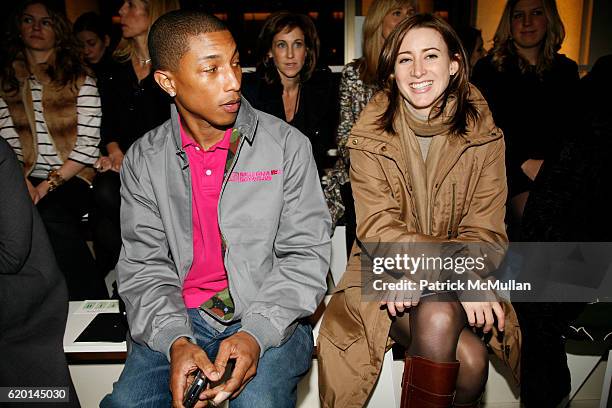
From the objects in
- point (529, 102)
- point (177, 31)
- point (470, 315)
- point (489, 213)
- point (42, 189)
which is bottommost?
point (470, 315)

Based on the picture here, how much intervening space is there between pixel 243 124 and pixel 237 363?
2.24 feet

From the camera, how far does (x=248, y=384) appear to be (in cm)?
139

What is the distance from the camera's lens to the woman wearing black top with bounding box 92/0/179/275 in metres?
2.58

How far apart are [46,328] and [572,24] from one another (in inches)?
175

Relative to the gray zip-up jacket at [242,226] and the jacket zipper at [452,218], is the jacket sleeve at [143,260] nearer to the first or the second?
the gray zip-up jacket at [242,226]

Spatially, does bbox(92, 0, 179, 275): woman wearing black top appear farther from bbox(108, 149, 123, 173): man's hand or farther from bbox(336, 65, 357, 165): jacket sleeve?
bbox(336, 65, 357, 165): jacket sleeve

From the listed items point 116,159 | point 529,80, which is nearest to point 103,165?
point 116,159

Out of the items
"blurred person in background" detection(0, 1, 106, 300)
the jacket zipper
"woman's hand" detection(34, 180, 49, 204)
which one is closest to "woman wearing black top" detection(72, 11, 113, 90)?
"blurred person in background" detection(0, 1, 106, 300)

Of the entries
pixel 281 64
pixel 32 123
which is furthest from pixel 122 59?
pixel 281 64

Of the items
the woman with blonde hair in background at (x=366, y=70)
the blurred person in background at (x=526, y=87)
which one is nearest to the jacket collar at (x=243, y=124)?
the woman with blonde hair in background at (x=366, y=70)

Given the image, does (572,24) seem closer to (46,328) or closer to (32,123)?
(32,123)

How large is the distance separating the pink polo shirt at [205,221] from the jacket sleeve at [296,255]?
183mm

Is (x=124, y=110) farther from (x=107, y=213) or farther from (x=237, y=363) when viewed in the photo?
(x=237, y=363)

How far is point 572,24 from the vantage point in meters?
4.32
